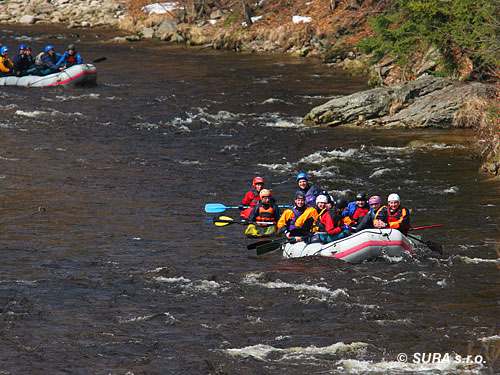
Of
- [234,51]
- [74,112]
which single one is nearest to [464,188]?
[74,112]

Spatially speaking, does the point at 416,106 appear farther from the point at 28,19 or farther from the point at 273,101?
the point at 28,19

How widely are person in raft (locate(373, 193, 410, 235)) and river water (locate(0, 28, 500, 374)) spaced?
778mm

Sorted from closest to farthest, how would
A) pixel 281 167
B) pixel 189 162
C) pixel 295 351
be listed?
1. pixel 295 351
2. pixel 281 167
3. pixel 189 162

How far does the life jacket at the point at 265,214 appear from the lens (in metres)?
20.8

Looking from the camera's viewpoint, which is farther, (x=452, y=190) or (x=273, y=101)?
(x=273, y=101)

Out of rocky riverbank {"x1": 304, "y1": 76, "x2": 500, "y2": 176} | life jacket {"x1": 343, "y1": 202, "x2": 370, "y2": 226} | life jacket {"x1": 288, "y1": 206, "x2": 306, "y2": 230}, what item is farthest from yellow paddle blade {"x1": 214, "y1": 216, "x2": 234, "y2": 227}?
rocky riverbank {"x1": 304, "y1": 76, "x2": 500, "y2": 176}

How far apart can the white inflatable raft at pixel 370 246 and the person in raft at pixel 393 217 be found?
353 mm

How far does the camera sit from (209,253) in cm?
1930

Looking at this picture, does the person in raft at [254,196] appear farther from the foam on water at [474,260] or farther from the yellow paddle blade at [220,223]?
the foam on water at [474,260]

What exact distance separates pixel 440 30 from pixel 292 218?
14.4 metres

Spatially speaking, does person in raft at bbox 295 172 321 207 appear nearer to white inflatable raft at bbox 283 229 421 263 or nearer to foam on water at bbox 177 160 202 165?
white inflatable raft at bbox 283 229 421 263

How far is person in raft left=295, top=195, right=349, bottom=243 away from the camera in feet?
62.9

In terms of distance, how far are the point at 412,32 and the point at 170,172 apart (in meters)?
11.3

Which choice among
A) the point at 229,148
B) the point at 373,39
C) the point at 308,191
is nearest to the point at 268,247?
the point at 308,191
